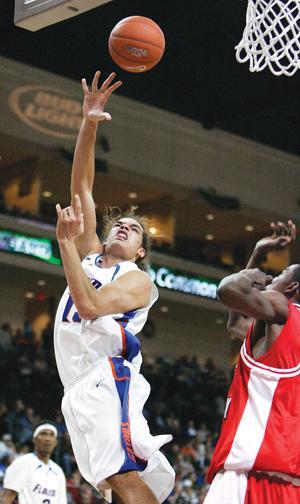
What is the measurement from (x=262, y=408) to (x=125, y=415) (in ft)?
2.85

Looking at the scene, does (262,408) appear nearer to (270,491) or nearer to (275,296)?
(270,491)

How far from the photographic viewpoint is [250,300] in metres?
4.09

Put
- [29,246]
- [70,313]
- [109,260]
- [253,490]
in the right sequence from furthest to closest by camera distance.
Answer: [29,246], [109,260], [70,313], [253,490]

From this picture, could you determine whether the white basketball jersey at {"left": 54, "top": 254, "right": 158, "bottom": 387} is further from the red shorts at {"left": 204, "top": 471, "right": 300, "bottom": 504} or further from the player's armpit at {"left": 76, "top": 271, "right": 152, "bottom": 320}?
the red shorts at {"left": 204, "top": 471, "right": 300, "bottom": 504}

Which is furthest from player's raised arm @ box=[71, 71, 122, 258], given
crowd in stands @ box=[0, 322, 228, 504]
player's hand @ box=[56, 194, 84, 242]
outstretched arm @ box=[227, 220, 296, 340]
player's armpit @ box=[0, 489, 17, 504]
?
crowd in stands @ box=[0, 322, 228, 504]

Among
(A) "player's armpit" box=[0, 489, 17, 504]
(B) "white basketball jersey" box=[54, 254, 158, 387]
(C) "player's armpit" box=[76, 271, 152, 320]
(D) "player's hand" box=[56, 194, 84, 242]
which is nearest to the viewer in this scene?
(D) "player's hand" box=[56, 194, 84, 242]

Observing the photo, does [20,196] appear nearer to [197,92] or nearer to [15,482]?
[197,92]

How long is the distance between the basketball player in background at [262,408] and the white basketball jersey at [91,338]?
84 cm

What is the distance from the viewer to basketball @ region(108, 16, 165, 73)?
19.1ft

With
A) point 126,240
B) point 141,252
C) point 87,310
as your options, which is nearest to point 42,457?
point 141,252

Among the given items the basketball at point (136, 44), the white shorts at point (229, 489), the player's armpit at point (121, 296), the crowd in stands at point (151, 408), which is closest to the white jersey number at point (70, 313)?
the player's armpit at point (121, 296)

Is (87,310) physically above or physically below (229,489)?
above

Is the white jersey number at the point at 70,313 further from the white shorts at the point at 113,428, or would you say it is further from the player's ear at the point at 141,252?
the player's ear at the point at 141,252

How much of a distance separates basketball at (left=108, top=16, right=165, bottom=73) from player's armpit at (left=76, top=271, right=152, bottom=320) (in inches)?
58.4
